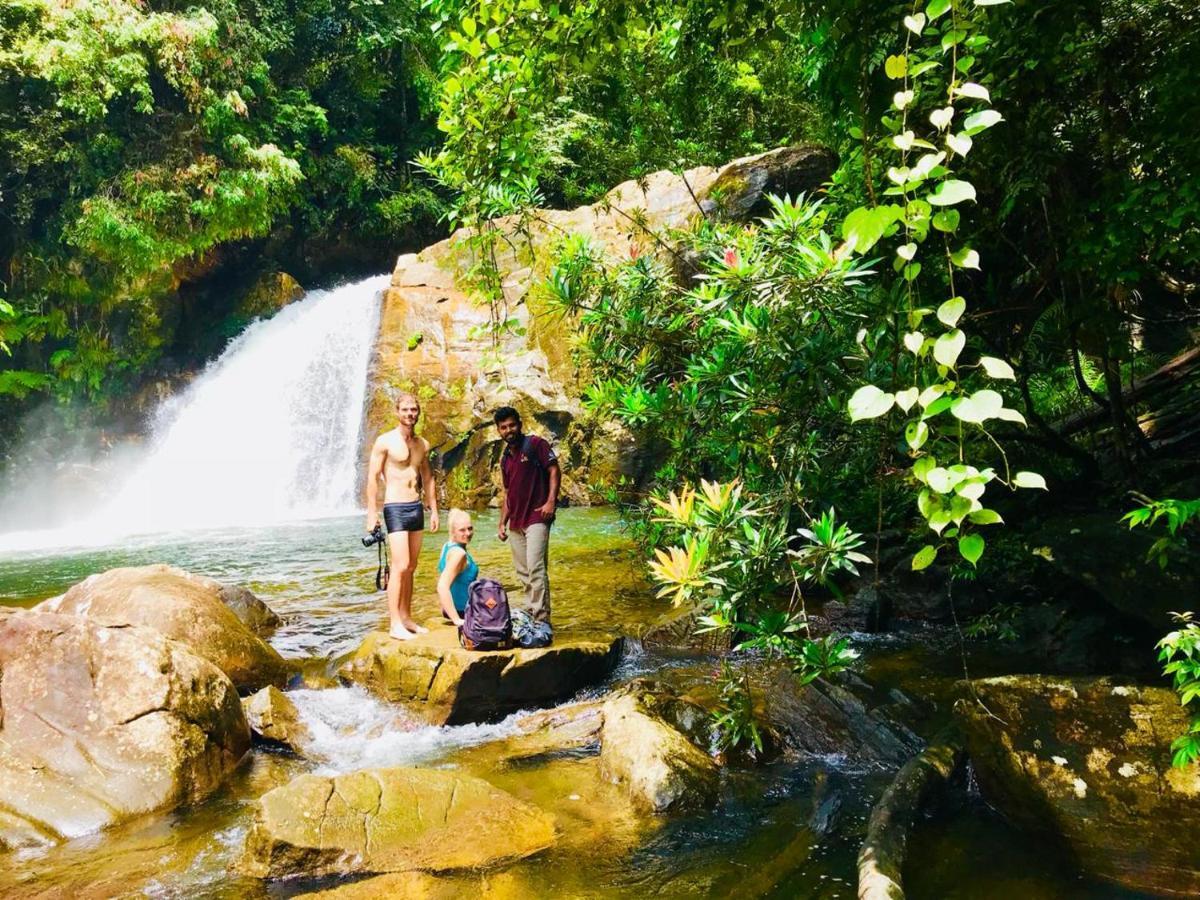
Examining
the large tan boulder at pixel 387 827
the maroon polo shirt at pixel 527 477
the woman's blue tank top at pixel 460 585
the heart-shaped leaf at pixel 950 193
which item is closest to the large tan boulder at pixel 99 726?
the large tan boulder at pixel 387 827

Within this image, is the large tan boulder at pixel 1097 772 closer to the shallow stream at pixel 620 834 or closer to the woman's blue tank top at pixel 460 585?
the shallow stream at pixel 620 834

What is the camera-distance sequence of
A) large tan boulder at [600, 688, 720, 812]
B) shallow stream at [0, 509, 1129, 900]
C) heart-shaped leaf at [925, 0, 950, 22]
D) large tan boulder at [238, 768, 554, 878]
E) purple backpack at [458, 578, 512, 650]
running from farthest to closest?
purple backpack at [458, 578, 512, 650] → large tan boulder at [600, 688, 720, 812] → large tan boulder at [238, 768, 554, 878] → shallow stream at [0, 509, 1129, 900] → heart-shaped leaf at [925, 0, 950, 22]

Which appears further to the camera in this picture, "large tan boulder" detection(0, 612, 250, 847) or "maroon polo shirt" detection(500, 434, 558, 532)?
"maroon polo shirt" detection(500, 434, 558, 532)

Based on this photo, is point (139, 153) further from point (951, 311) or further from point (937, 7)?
point (951, 311)

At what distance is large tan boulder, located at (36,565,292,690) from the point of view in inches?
234

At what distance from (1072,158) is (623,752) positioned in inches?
152

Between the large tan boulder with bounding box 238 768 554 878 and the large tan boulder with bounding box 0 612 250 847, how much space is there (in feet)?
3.50

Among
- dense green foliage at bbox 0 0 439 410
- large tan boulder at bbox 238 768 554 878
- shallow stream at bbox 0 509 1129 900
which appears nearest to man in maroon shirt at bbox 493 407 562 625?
shallow stream at bbox 0 509 1129 900

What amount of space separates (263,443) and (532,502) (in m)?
13.7

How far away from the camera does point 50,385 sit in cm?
1941

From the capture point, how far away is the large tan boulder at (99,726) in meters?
4.11

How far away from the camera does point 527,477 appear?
6277 millimetres

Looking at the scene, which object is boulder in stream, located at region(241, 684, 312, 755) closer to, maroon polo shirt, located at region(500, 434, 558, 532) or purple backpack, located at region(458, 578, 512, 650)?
purple backpack, located at region(458, 578, 512, 650)

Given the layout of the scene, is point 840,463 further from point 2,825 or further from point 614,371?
point 2,825
